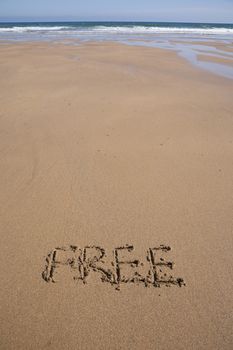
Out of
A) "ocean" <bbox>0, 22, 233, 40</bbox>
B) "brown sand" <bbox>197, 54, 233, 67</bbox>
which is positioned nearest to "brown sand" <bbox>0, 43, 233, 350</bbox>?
"brown sand" <bbox>197, 54, 233, 67</bbox>

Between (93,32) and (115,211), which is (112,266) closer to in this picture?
(115,211)

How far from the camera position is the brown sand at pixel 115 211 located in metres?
1.89

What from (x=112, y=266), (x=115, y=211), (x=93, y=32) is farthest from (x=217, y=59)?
(x=93, y=32)

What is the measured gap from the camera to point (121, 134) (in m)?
4.33

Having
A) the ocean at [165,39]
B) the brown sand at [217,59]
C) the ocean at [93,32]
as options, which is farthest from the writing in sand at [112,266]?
the ocean at [93,32]

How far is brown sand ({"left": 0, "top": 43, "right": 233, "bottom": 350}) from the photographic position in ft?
6.19

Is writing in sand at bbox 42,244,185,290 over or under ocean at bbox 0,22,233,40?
under

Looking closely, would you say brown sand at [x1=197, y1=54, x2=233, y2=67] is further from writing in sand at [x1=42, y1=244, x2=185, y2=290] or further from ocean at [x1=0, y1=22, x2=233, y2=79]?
writing in sand at [x1=42, y1=244, x2=185, y2=290]

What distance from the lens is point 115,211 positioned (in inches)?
110

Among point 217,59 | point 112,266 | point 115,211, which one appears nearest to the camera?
point 112,266

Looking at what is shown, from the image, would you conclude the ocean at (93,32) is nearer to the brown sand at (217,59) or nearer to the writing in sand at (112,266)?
the brown sand at (217,59)

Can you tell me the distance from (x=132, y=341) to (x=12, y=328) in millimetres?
786

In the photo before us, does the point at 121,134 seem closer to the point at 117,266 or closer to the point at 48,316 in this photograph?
the point at 117,266

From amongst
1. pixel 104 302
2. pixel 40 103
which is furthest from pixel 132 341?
pixel 40 103
